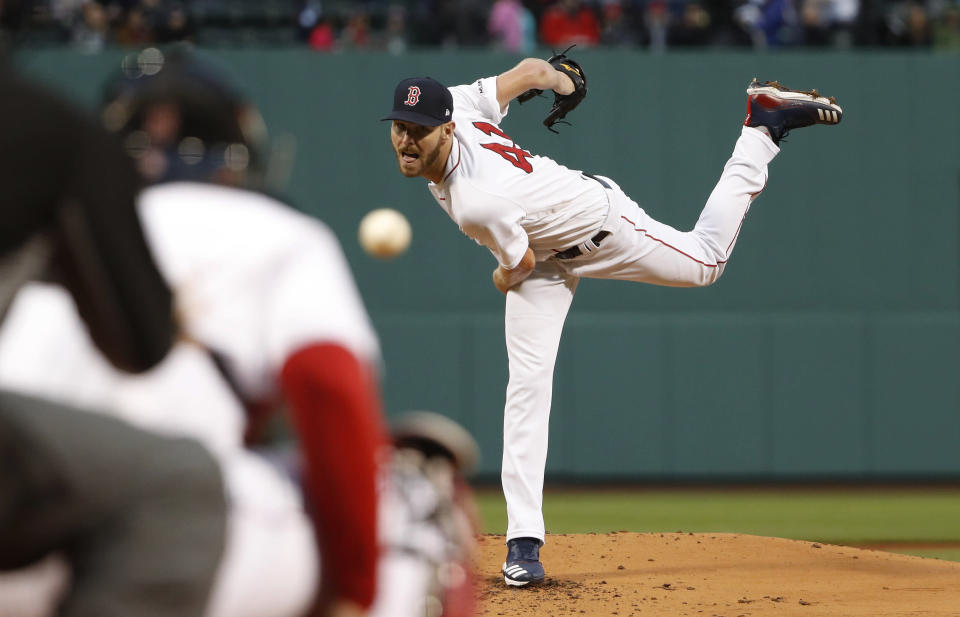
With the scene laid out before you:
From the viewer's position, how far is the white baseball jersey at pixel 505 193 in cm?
471

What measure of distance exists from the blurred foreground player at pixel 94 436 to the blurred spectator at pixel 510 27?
938 centimetres

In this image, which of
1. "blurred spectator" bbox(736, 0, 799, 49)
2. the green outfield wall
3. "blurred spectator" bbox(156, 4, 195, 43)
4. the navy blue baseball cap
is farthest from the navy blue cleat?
"blurred spectator" bbox(736, 0, 799, 49)

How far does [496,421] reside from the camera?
378 inches

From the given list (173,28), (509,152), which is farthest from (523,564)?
(173,28)

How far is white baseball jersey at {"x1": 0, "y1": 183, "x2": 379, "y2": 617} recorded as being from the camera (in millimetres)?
1699

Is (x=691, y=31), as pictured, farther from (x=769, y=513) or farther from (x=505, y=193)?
(x=505, y=193)

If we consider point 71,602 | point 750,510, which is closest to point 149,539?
point 71,602

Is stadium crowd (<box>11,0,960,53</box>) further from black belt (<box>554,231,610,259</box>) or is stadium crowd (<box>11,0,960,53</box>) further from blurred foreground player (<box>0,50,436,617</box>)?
blurred foreground player (<box>0,50,436,617</box>)

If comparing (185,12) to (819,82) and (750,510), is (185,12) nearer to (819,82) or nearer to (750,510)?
(819,82)

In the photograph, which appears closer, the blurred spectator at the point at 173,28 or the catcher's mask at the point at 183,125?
the catcher's mask at the point at 183,125

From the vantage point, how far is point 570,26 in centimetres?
1071

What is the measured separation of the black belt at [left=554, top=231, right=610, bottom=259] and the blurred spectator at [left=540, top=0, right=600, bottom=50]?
19.2ft

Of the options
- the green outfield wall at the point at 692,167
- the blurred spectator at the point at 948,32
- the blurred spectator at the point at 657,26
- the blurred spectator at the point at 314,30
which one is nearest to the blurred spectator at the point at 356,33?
the blurred spectator at the point at 314,30

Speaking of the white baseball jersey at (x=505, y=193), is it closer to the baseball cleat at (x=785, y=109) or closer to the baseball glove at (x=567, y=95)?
the baseball glove at (x=567, y=95)
